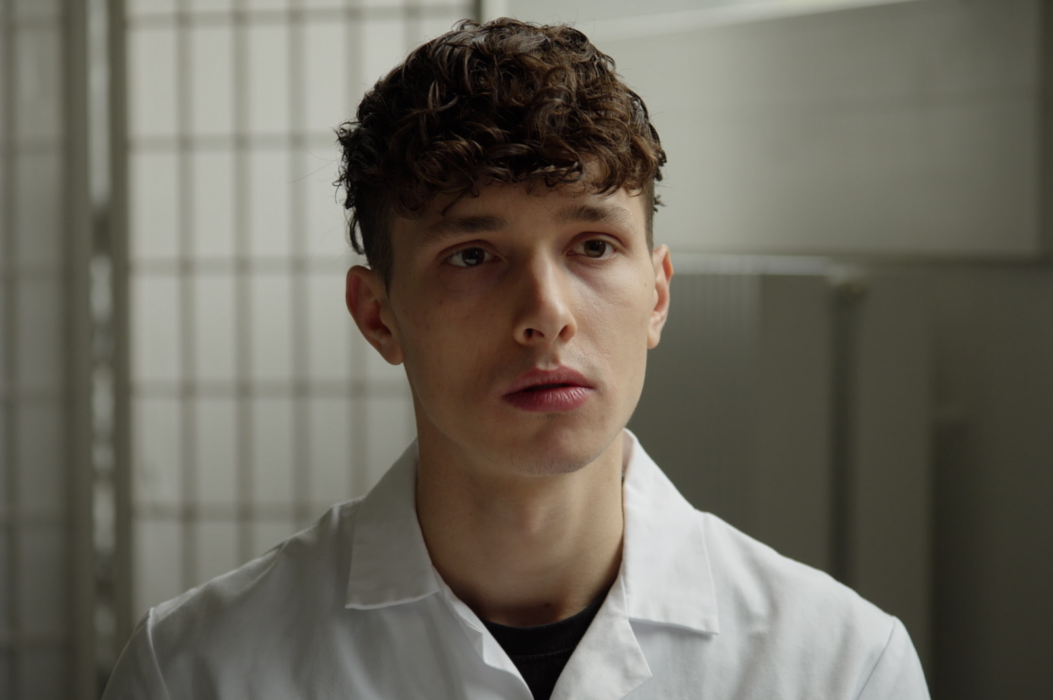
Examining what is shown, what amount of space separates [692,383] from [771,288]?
30cm

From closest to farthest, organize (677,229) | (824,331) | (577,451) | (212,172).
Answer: (577,451) < (824,331) < (677,229) < (212,172)

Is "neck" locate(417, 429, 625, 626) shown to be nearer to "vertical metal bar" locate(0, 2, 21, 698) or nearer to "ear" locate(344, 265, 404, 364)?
"ear" locate(344, 265, 404, 364)

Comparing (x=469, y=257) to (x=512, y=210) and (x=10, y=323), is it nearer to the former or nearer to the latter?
(x=512, y=210)

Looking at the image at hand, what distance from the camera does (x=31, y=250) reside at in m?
2.50

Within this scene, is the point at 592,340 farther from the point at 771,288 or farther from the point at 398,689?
the point at 771,288

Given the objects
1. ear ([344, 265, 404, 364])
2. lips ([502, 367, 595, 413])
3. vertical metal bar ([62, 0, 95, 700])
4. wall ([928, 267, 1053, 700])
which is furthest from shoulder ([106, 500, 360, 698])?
wall ([928, 267, 1053, 700])

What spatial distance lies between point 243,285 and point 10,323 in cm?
61

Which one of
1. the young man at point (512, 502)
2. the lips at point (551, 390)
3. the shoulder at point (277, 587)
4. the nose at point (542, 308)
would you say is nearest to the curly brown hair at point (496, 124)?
the young man at point (512, 502)

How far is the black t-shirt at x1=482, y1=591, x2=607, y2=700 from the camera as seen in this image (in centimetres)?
124

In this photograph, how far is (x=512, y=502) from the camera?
1.28m

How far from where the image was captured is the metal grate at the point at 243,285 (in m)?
2.60

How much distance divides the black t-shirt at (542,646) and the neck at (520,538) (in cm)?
3

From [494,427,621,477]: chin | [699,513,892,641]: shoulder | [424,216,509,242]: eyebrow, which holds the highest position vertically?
[424,216,509,242]: eyebrow

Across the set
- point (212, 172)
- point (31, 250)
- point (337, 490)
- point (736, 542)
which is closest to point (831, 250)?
point (736, 542)
